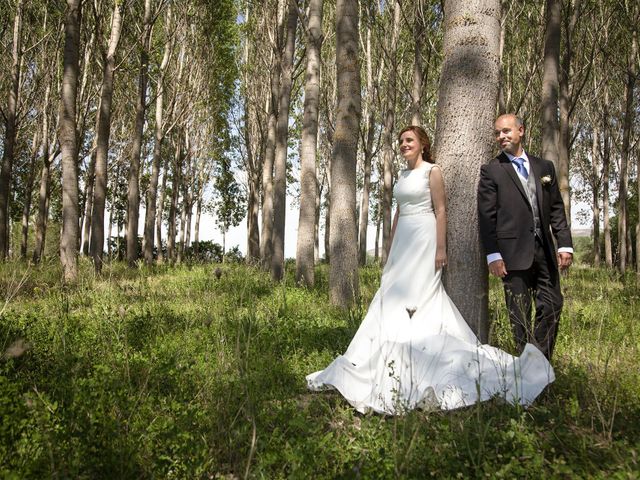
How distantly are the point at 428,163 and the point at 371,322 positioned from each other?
141cm

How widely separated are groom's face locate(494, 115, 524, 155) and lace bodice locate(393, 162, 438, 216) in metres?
0.55

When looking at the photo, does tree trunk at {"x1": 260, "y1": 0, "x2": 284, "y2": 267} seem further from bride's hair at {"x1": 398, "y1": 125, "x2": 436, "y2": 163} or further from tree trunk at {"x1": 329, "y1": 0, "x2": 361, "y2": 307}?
bride's hair at {"x1": 398, "y1": 125, "x2": 436, "y2": 163}

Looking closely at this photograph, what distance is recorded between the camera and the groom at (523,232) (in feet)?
10.8

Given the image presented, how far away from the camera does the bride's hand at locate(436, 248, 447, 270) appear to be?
3.42 meters

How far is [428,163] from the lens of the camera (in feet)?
12.5

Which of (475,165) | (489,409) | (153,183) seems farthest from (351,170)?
(153,183)

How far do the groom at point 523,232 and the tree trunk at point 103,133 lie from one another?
29.5ft

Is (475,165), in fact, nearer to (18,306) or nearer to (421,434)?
(421,434)

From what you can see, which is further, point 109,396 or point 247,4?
point 247,4

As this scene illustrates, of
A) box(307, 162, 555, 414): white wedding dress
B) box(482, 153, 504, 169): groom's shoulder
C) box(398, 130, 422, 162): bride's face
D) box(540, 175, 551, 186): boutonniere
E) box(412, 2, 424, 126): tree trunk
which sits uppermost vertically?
box(412, 2, 424, 126): tree trunk

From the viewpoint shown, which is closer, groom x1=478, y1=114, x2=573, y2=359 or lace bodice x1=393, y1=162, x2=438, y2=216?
groom x1=478, y1=114, x2=573, y2=359

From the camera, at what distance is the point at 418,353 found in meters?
3.07

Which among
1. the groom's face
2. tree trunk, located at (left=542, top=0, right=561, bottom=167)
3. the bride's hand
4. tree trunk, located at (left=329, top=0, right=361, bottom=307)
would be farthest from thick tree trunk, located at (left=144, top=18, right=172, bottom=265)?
the groom's face

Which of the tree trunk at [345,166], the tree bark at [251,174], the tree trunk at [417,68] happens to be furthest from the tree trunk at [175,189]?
the tree trunk at [345,166]
